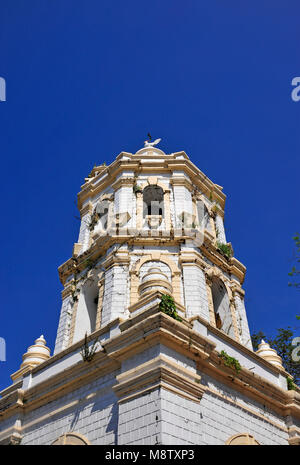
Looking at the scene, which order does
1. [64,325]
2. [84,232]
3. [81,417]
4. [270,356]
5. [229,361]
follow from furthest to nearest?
[84,232] → [64,325] → [270,356] → [229,361] → [81,417]

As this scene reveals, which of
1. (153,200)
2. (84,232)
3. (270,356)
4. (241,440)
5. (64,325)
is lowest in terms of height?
(241,440)

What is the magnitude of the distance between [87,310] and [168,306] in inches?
245

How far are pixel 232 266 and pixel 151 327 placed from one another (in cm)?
811

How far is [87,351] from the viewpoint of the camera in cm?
1148

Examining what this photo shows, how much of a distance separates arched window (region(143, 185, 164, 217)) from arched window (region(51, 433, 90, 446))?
877cm

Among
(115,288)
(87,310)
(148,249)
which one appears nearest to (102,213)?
(148,249)

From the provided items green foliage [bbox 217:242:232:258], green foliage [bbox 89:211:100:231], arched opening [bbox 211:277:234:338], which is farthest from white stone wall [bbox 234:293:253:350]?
green foliage [bbox 89:211:100:231]

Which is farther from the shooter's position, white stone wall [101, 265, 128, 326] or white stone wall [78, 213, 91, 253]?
white stone wall [78, 213, 91, 253]

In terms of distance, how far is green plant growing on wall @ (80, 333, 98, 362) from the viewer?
11.2 meters

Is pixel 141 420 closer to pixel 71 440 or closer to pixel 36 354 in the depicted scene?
pixel 71 440

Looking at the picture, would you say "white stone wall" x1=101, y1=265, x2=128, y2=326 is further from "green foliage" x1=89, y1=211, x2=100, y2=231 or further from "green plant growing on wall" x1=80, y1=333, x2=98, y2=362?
"green foliage" x1=89, y1=211, x2=100, y2=231
